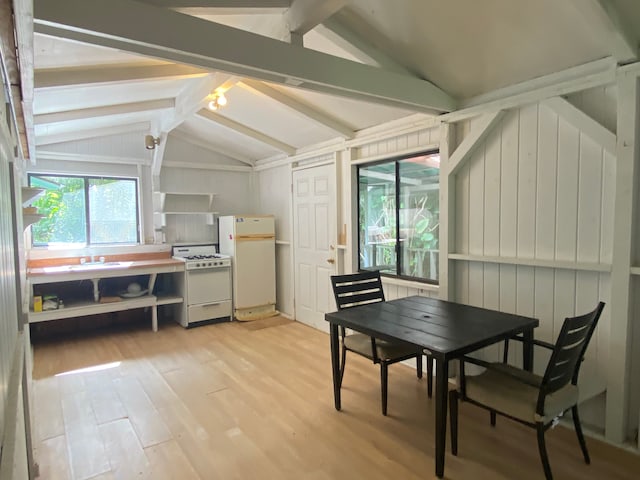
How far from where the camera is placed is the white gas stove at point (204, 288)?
15.7 ft

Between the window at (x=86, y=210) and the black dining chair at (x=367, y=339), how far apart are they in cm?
345

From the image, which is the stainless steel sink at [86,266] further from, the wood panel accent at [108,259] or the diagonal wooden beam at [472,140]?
the diagonal wooden beam at [472,140]

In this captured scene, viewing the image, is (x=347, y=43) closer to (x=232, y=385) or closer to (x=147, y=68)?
(x=147, y=68)

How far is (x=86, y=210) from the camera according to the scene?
4762 mm

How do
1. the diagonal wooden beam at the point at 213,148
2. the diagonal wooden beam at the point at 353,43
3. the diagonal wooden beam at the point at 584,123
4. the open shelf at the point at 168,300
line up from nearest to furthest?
the diagonal wooden beam at the point at 584,123 → the diagonal wooden beam at the point at 353,43 → the open shelf at the point at 168,300 → the diagonal wooden beam at the point at 213,148

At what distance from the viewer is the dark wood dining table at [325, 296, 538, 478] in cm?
197

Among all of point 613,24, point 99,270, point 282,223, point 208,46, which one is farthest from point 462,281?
point 99,270

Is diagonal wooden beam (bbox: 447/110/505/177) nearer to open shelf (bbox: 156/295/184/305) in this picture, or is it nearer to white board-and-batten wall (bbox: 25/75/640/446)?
white board-and-batten wall (bbox: 25/75/640/446)

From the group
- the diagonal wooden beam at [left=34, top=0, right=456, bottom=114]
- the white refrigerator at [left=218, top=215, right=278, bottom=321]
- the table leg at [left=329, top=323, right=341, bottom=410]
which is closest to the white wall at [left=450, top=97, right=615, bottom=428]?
the diagonal wooden beam at [left=34, top=0, right=456, bottom=114]

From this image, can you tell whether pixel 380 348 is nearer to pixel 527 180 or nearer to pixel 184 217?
pixel 527 180

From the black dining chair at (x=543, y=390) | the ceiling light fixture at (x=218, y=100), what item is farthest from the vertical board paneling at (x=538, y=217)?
the ceiling light fixture at (x=218, y=100)

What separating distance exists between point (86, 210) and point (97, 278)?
108 centimetres

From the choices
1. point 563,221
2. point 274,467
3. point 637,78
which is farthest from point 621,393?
point 274,467

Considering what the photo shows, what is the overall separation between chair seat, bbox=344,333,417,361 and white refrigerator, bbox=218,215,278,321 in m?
2.51
